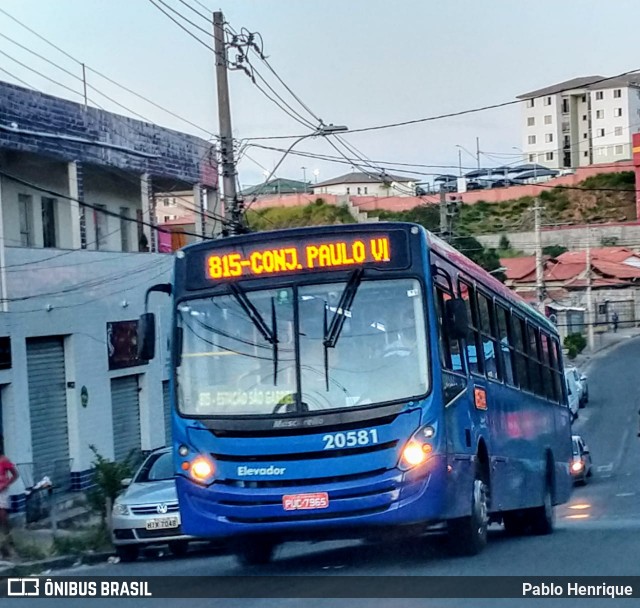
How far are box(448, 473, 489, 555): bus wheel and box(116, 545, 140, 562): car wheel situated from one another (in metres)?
6.12

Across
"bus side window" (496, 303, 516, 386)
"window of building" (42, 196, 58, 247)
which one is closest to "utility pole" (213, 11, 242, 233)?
"window of building" (42, 196, 58, 247)

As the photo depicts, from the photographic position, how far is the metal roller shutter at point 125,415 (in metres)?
27.5

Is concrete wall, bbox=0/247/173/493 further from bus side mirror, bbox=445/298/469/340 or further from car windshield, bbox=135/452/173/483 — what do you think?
bus side mirror, bbox=445/298/469/340

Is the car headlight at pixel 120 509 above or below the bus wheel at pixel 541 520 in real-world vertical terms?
above

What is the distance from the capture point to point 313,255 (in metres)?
10.9

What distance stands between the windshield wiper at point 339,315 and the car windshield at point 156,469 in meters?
7.42

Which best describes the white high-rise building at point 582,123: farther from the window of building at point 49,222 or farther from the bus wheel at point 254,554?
the bus wheel at point 254,554

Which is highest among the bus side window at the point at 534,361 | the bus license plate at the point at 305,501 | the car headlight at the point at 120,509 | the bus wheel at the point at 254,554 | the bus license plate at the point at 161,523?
the bus side window at the point at 534,361

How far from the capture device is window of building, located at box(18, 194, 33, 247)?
83.1 ft

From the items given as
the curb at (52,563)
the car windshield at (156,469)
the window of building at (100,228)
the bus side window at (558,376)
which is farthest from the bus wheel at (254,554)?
the window of building at (100,228)

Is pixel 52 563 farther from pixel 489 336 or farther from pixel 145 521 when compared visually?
pixel 489 336

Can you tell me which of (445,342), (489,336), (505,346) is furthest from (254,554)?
(505,346)

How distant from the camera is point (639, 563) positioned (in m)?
11.0

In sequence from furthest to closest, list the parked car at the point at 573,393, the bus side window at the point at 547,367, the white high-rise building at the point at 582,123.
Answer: the white high-rise building at the point at 582,123 → the parked car at the point at 573,393 → the bus side window at the point at 547,367
